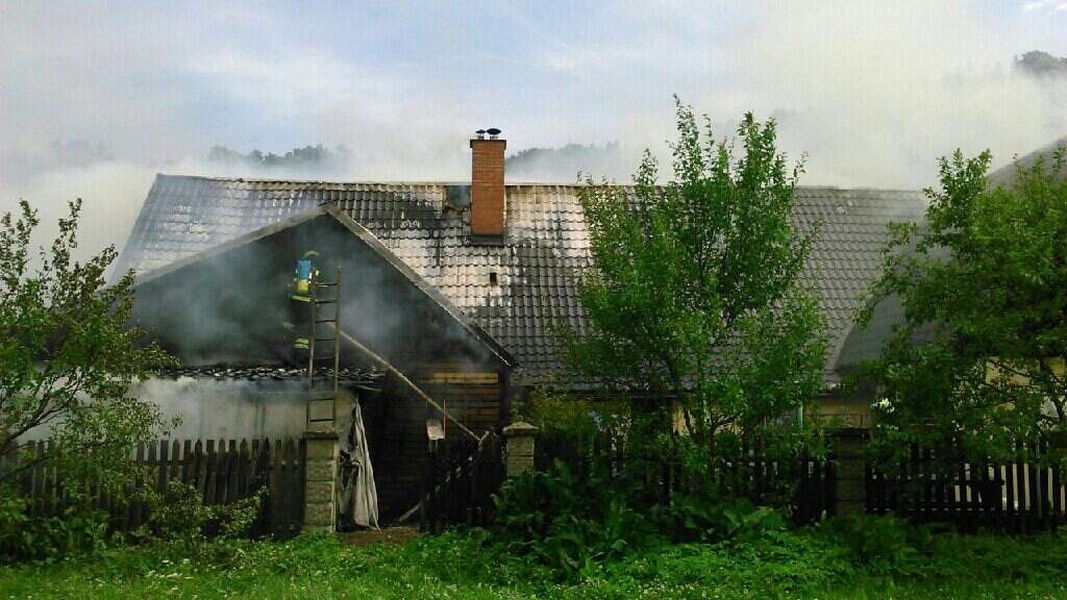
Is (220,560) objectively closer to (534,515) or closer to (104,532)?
(104,532)

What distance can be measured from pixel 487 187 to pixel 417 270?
8.70 feet

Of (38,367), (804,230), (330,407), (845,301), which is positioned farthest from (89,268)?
(804,230)

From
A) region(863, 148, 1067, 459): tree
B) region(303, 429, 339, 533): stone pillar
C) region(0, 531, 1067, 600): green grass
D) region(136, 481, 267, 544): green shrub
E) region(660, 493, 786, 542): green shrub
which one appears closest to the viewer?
region(0, 531, 1067, 600): green grass

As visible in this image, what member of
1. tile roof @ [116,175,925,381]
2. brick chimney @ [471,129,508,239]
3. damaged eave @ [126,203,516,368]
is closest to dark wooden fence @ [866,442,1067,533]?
damaged eave @ [126,203,516,368]

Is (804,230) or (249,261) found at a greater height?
(804,230)

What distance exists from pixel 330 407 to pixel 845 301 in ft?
37.4

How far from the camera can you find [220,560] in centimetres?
1049

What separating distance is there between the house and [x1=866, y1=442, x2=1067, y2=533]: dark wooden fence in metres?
3.04

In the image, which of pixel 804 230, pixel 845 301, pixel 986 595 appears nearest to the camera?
pixel 986 595

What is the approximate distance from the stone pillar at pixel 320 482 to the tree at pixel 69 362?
2105mm

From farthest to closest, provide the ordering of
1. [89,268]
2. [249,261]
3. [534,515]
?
[249,261] → [534,515] → [89,268]

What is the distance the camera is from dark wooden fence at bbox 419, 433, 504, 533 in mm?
12180

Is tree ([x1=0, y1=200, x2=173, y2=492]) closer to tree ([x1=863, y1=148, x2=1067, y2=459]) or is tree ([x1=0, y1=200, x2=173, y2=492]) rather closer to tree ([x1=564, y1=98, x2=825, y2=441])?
tree ([x1=564, y1=98, x2=825, y2=441])

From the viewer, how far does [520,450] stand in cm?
1199
